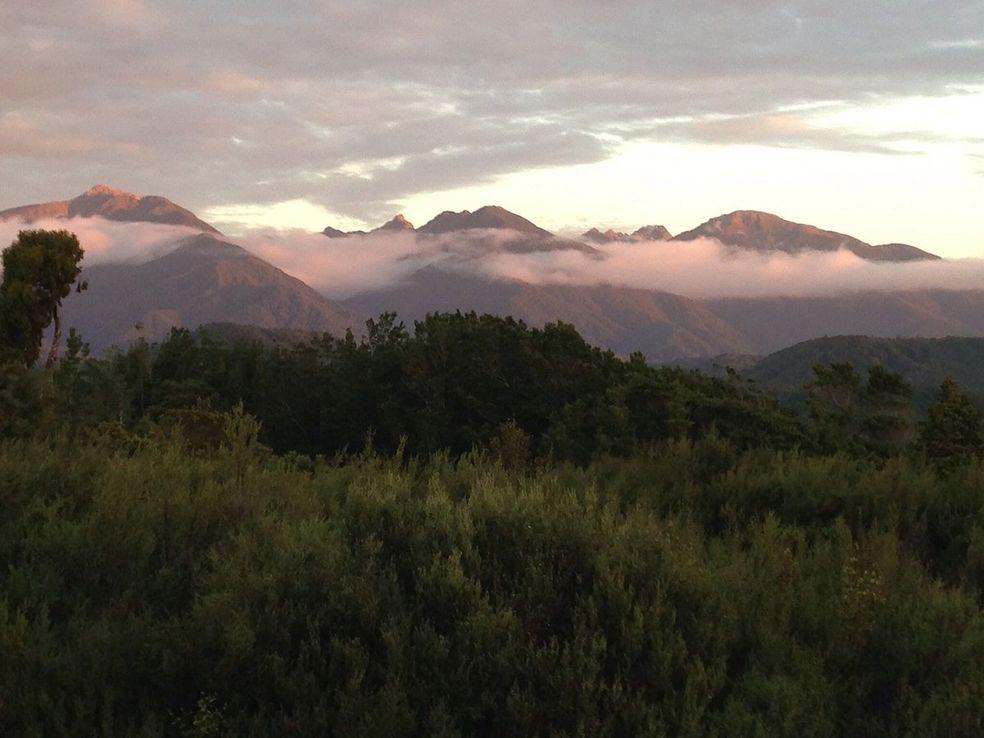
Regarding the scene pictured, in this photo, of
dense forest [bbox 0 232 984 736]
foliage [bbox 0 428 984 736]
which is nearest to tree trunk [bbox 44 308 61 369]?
dense forest [bbox 0 232 984 736]

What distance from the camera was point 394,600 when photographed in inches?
201

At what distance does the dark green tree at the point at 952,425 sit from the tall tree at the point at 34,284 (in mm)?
44567

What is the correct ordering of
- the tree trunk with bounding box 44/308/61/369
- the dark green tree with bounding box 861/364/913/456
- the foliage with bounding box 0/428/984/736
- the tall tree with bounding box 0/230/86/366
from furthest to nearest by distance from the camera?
the dark green tree with bounding box 861/364/913/456 → the tree trunk with bounding box 44/308/61/369 → the tall tree with bounding box 0/230/86/366 → the foliage with bounding box 0/428/984/736

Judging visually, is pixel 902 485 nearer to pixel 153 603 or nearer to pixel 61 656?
pixel 153 603

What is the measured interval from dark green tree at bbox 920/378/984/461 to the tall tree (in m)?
44.6

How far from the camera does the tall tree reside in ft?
144

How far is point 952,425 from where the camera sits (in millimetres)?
47625

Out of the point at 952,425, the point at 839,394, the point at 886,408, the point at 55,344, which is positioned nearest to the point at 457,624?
the point at 55,344

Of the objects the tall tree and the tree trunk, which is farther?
the tree trunk

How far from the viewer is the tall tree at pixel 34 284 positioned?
44.0 m

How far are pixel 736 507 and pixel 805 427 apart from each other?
38.1m

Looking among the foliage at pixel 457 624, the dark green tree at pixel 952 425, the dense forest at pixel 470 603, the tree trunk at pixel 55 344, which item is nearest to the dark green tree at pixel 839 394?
the dark green tree at pixel 952 425

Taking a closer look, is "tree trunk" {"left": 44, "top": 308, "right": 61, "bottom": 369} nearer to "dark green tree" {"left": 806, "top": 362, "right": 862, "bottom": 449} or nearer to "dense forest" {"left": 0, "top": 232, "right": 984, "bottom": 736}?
"dense forest" {"left": 0, "top": 232, "right": 984, "bottom": 736}

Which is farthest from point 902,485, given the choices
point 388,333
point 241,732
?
point 388,333
